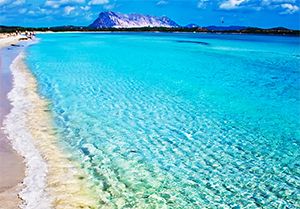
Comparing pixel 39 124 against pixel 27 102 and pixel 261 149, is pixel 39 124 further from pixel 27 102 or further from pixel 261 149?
pixel 261 149

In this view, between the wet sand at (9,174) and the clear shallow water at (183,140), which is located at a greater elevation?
the wet sand at (9,174)

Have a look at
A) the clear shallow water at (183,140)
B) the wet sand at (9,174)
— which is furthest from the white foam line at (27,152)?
the clear shallow water at (183,140)

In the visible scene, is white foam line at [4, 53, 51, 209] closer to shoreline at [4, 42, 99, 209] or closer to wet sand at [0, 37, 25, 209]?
shoreline at [4, 42, 99, 209]

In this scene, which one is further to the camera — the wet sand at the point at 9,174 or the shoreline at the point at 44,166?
the shoreline at the point at 44,166

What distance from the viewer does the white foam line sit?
6711 mm

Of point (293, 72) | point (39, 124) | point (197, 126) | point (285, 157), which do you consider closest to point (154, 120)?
point (197, 126)

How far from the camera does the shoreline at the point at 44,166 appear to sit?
22.1ft

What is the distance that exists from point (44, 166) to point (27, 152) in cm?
98

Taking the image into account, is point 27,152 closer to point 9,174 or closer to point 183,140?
point 9,174

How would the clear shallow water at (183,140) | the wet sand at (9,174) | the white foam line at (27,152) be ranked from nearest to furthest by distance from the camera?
the wet sand at (9,174) → the white foam line at (27,152) → the clear shallow water at (183,140)

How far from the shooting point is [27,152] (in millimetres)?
8945

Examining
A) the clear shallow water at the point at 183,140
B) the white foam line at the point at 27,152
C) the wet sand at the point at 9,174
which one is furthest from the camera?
the clear shallow water at the point at 183,140

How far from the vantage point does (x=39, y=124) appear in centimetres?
1134

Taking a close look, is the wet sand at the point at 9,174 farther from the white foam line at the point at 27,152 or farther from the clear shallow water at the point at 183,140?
the clear shallow water at the point at 183,140
